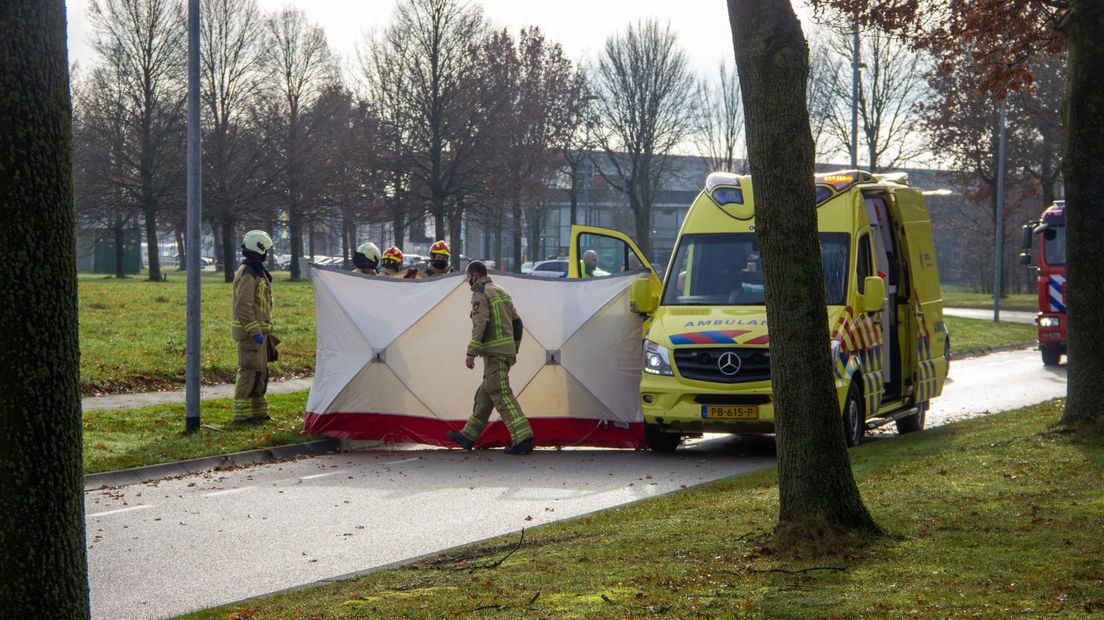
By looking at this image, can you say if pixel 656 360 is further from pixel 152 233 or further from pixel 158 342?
pixel 152 233

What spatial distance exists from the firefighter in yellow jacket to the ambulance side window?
6.43m

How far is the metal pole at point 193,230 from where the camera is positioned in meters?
13.8

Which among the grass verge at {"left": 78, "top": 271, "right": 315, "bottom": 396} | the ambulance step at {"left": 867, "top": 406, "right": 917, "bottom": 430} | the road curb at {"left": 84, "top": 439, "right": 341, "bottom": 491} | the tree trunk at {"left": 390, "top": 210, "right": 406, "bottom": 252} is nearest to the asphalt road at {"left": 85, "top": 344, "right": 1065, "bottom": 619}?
the road curb at {"left": 84, "top": 439, "right": 341, "bottom": 491}

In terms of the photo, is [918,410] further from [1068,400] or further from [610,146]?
[610,146]

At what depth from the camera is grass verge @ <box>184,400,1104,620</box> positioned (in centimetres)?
553

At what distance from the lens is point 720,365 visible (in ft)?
41.4

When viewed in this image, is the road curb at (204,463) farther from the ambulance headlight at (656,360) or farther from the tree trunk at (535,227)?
the tree trunk at (535,227)

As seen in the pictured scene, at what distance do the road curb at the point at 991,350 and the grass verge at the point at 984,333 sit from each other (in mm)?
72

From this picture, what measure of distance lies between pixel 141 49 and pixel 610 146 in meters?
20.2

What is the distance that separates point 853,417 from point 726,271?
78.6 inches

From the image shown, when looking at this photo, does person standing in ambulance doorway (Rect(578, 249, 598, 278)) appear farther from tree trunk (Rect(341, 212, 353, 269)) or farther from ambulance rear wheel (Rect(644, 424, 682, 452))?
tree trunk (Rect(341, 212, 353, 269))

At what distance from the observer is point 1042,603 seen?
17.5 ft

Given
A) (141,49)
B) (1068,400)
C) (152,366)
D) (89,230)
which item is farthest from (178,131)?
(1068,400)

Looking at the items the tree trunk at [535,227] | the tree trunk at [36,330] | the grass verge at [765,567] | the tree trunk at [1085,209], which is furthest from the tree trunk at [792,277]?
the tree trunk at [535,227]
